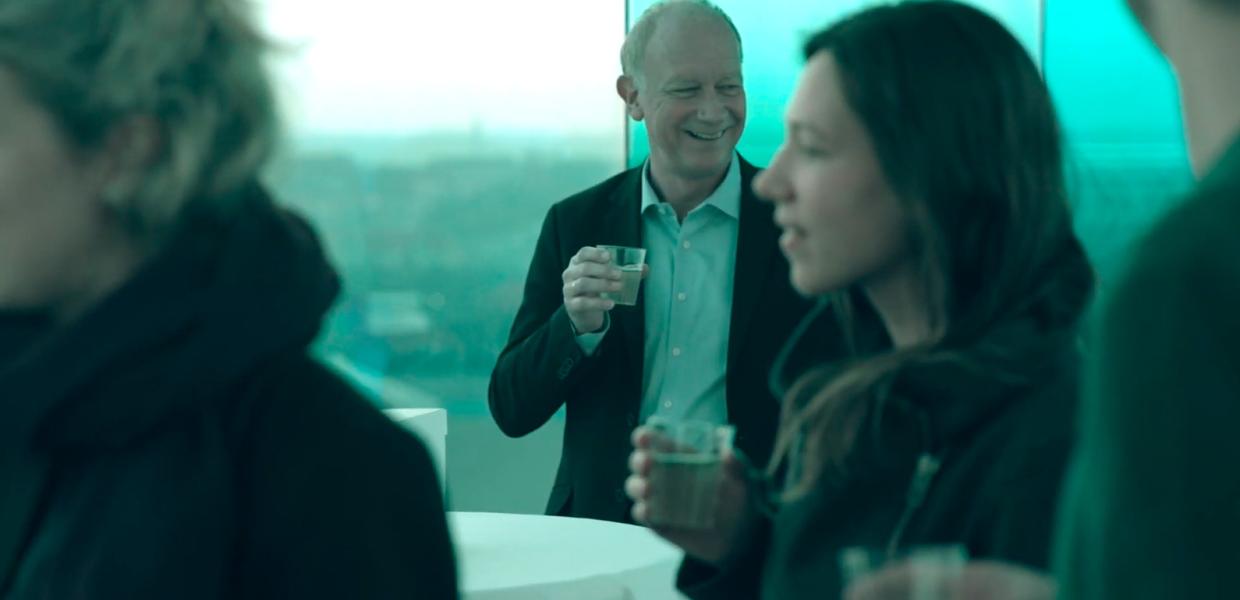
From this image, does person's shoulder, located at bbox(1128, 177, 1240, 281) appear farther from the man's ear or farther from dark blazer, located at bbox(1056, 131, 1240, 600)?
the man's ear

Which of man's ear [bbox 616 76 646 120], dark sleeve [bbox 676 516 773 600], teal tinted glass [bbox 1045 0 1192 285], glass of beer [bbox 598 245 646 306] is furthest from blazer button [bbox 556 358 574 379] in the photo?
teal tinted glass [bbox 1045 0 1192 285]

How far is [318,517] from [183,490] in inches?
4.4

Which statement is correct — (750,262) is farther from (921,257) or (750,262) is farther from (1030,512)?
(1030,512)

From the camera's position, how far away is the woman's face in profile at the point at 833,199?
154cm

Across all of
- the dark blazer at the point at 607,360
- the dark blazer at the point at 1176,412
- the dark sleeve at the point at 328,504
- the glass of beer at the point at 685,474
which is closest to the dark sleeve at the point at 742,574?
the glass of beer at the point at 685,474

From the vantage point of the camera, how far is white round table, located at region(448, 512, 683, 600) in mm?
2391

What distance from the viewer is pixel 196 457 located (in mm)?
1158

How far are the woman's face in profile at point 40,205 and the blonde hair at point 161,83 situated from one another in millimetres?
15

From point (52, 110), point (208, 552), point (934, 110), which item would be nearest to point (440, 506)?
point (208, 552)

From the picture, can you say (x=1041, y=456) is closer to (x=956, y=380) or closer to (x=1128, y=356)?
(x=956, y=380)

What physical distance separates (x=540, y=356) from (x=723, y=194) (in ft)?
1.76

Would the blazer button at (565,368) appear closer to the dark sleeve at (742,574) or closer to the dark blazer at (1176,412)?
the dark sleeve at (742,574)

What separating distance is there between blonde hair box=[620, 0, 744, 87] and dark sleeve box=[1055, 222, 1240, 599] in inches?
93.3

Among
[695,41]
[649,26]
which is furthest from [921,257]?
[649,26]
